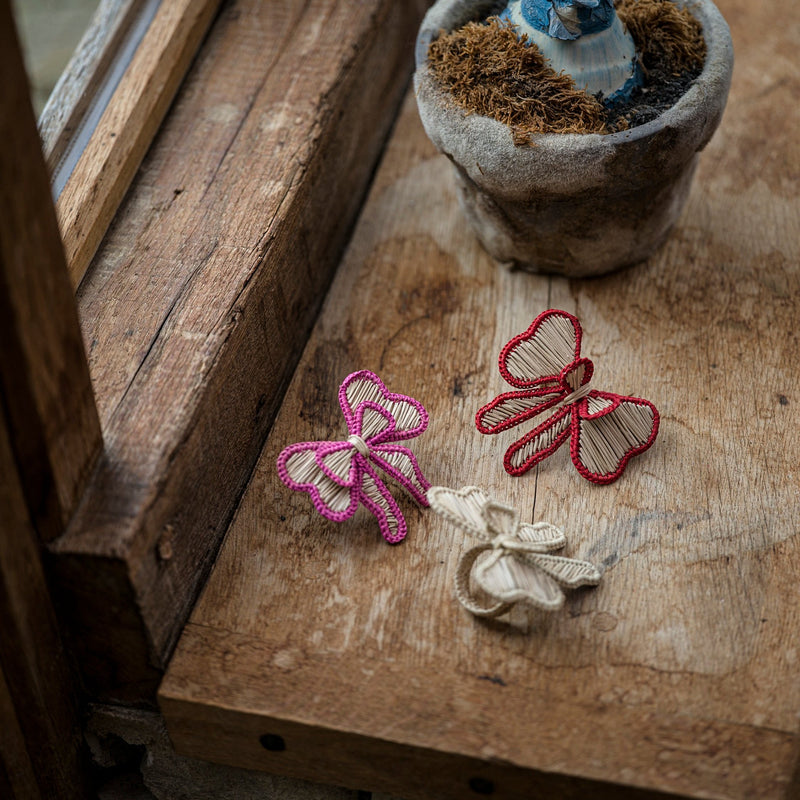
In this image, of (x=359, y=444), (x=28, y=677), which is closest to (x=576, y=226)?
(x=359, y=444)

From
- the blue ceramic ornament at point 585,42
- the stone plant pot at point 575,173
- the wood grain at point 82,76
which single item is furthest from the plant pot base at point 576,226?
the wood grain at point 82,76

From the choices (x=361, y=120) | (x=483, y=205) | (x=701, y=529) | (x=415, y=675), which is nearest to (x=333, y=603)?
(x=415, y=675)

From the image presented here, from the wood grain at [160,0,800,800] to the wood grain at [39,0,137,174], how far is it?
0.42 meters

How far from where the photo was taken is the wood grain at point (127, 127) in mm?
1110

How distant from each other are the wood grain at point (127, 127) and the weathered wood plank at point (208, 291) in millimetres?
25

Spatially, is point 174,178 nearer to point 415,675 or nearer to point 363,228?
point 363,228

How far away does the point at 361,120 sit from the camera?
148 cm

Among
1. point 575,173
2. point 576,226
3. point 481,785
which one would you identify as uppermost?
point 575,173

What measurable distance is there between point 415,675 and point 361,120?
2.97ft

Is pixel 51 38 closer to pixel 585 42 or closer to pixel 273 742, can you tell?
pixel 585 42

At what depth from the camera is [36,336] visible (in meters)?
0.79

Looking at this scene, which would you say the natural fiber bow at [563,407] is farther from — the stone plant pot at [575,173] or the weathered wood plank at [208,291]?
the weathered wood plank at [208,291]

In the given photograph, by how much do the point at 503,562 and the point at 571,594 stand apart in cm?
11

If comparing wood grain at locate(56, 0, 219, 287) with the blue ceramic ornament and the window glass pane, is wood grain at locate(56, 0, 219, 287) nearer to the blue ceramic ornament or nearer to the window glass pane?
the window glass pane
